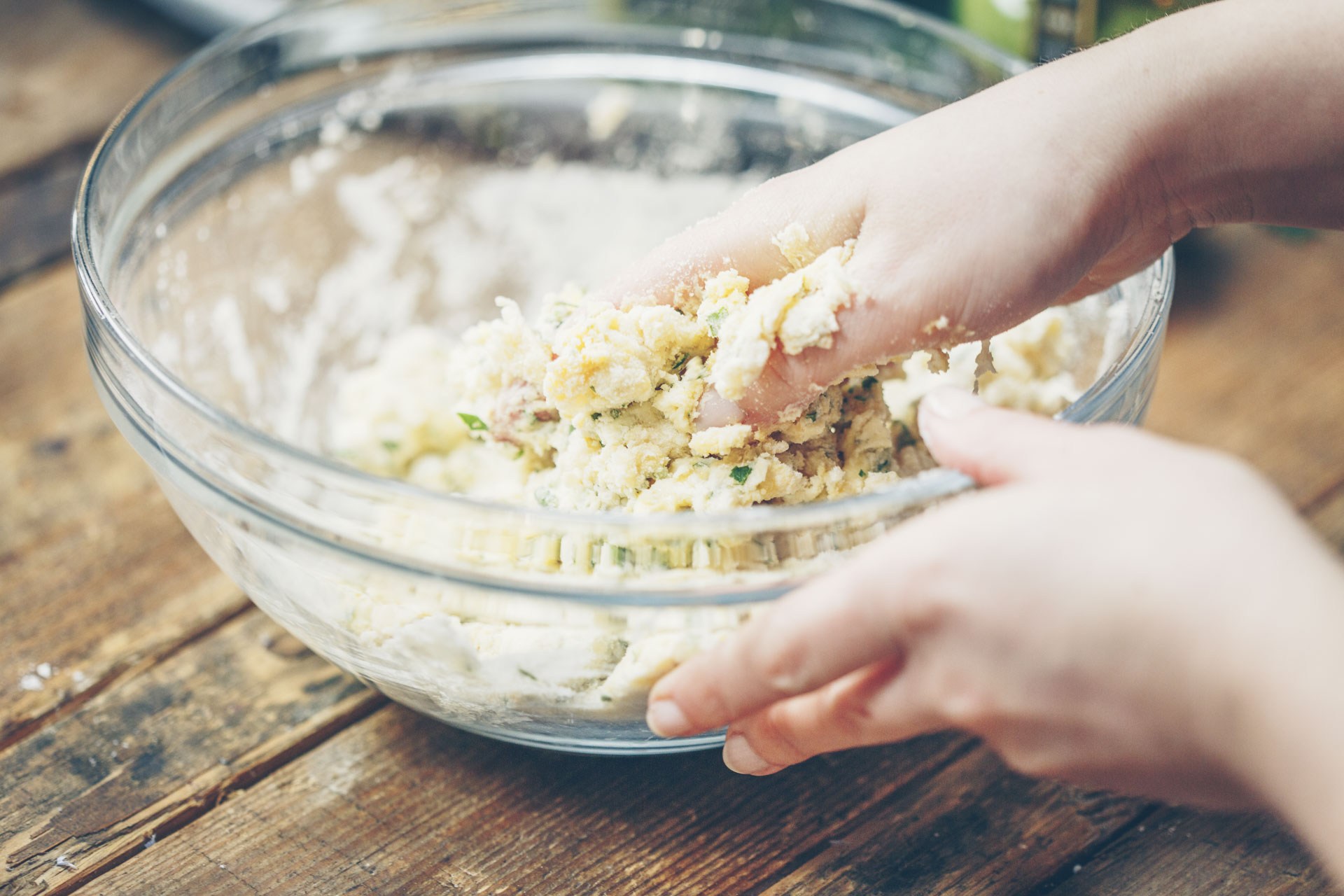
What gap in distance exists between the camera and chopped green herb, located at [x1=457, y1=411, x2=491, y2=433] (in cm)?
84

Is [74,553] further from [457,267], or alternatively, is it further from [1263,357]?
[1263,357]

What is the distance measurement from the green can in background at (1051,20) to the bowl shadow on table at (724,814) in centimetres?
76

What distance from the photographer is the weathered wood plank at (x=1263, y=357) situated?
106cm

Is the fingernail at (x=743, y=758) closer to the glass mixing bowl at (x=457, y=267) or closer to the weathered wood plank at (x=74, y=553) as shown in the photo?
the glass mixing bowl at (x=457, y=267)

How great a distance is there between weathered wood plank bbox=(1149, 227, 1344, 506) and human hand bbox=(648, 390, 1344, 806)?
606 mm

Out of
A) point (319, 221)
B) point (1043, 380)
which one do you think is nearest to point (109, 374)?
point (319, 221)

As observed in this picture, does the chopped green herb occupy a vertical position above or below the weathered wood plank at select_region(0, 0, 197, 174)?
below

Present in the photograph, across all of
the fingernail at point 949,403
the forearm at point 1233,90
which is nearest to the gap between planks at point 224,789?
the fingernail at point 949,403

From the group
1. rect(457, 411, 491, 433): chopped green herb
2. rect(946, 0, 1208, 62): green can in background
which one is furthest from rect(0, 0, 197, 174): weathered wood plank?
rect(946, 0, 1208, 62): green can in background

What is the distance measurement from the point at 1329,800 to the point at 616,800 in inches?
18.0

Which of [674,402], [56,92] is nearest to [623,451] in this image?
[674,402]

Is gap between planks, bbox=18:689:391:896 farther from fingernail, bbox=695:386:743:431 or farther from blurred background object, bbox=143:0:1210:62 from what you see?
blurred background object, bbox=143:0:1210:62

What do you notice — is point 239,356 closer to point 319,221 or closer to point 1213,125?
point 319,221

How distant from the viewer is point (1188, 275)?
125 centimetres
